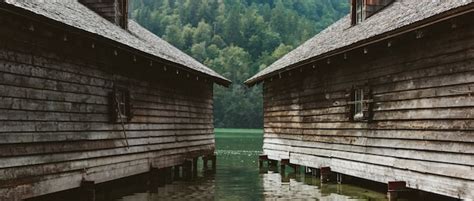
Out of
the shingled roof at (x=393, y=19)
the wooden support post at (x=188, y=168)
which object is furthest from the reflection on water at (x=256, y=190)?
the shingled roof at (x=393, y=19)

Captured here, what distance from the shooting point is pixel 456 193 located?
1294 centimetres

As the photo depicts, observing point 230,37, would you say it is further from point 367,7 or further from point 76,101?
point 76,101

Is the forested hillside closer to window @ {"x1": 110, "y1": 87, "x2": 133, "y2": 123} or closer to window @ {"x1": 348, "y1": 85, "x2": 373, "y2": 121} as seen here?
window @ {"x1": 348, "y1": 85, "x2": 373, "y2": 121}

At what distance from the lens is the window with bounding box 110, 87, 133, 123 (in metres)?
17.4

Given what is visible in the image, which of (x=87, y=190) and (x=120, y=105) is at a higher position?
(x=120, y=105)

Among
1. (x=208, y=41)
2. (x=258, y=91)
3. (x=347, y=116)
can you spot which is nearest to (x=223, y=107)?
(x=258, y=91)

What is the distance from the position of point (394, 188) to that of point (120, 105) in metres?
8.92

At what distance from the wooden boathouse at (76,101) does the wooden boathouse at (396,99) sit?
5475 mm

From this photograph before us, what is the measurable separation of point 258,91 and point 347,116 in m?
104

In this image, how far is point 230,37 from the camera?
162m

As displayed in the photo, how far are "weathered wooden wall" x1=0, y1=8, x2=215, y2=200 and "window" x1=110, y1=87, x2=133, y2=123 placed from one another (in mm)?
199

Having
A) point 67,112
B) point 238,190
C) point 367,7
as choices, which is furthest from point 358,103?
point 67,112

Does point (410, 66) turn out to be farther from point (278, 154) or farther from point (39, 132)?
point (278, 154)

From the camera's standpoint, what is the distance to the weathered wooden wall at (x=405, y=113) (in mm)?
12898
